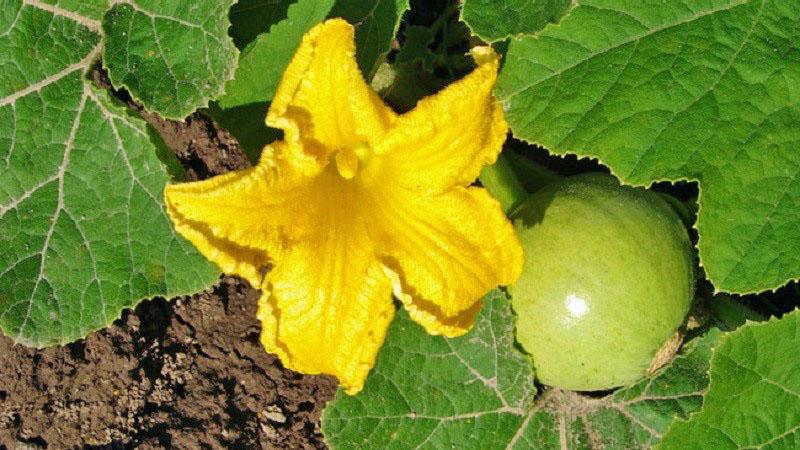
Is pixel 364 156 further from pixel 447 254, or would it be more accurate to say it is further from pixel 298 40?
pixel 298 40

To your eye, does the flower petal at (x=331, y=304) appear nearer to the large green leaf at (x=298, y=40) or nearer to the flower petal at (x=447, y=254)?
the flower petal at (x=447, y=254)

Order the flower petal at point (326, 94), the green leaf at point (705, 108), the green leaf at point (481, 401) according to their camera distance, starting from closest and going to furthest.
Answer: the flower petal at point (326, 94), the green leaf at point (705, 108), the green leaf at point (481, 401)

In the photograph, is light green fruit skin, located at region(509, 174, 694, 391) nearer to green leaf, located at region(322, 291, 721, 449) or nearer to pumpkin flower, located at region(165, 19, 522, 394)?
green leaf, located at region(322, 291, 721, 449)

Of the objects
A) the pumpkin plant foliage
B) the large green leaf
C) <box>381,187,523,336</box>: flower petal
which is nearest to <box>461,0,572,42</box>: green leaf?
the pumpkin plant foliage

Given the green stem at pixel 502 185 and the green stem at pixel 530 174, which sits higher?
the green stem at pixel 502 185

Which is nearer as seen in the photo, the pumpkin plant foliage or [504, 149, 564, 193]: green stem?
the pumpkin plant foliage

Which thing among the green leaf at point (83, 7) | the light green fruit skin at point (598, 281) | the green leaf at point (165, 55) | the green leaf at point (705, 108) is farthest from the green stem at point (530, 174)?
the green leaf at point (83, 7)

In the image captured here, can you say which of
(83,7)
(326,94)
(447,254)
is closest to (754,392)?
(447,254)
